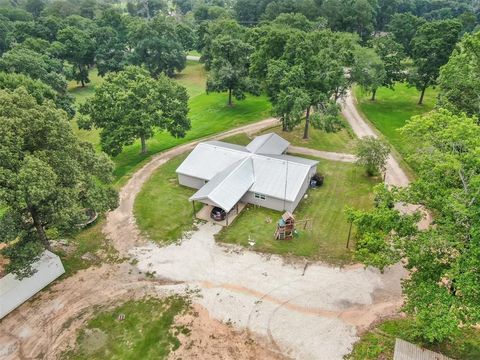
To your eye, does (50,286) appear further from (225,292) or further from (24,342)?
(225,292)

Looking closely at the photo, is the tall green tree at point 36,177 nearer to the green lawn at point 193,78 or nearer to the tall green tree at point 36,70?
the tall green tree at point 36,70

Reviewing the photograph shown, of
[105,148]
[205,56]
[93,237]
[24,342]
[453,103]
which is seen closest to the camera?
[24,342]

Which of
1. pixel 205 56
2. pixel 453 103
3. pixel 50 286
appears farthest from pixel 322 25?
pixel 50 286

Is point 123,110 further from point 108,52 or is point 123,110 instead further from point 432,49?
point 108,52

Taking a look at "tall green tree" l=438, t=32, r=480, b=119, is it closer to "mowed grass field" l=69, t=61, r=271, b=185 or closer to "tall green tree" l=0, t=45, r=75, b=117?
"mowed grass field" l=69, t=61, r=271, b=185

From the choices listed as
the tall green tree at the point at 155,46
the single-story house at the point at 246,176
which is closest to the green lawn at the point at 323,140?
the single-story house at the point at 246,176
